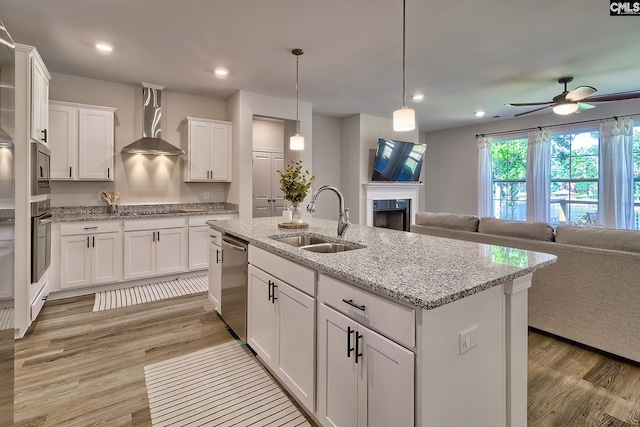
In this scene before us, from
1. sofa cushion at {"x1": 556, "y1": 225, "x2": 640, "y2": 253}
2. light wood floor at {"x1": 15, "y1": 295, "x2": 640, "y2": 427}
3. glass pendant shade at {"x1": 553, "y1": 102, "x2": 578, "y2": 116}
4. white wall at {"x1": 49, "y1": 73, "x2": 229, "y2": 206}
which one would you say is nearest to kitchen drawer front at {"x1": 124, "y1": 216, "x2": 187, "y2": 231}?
white wall at {"x1": 49, "y1": 73, "x2": 229, "y2": 206}

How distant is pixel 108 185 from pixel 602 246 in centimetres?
547

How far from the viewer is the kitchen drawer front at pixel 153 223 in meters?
4.01

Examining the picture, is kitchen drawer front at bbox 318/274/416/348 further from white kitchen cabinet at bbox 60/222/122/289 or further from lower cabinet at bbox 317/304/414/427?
white kitchen cabinet at bbox 60/222/122/289

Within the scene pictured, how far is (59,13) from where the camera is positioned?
8.80 feet

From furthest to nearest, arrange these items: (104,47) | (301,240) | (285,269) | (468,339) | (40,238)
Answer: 1. (104,47)
2. (40,238)
3. (301,240)
4. (285,269)
5. (468,339)

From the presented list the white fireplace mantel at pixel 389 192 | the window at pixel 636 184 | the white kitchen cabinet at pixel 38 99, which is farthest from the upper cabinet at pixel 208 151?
the window at pixel 636 184

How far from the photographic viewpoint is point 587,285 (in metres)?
2.48

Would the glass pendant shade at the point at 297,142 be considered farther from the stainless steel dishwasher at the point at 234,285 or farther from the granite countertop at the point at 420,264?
the granite countertop at the point at 420,264

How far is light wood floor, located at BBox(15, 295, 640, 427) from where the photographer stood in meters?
1.84

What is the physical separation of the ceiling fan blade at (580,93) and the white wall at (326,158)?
384cm

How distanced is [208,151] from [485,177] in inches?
225

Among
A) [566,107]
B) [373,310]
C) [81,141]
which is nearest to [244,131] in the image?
[81,141]

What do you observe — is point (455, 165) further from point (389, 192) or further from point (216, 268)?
point (216, 268)

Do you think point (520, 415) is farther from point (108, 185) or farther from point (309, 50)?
point (108, 185)
